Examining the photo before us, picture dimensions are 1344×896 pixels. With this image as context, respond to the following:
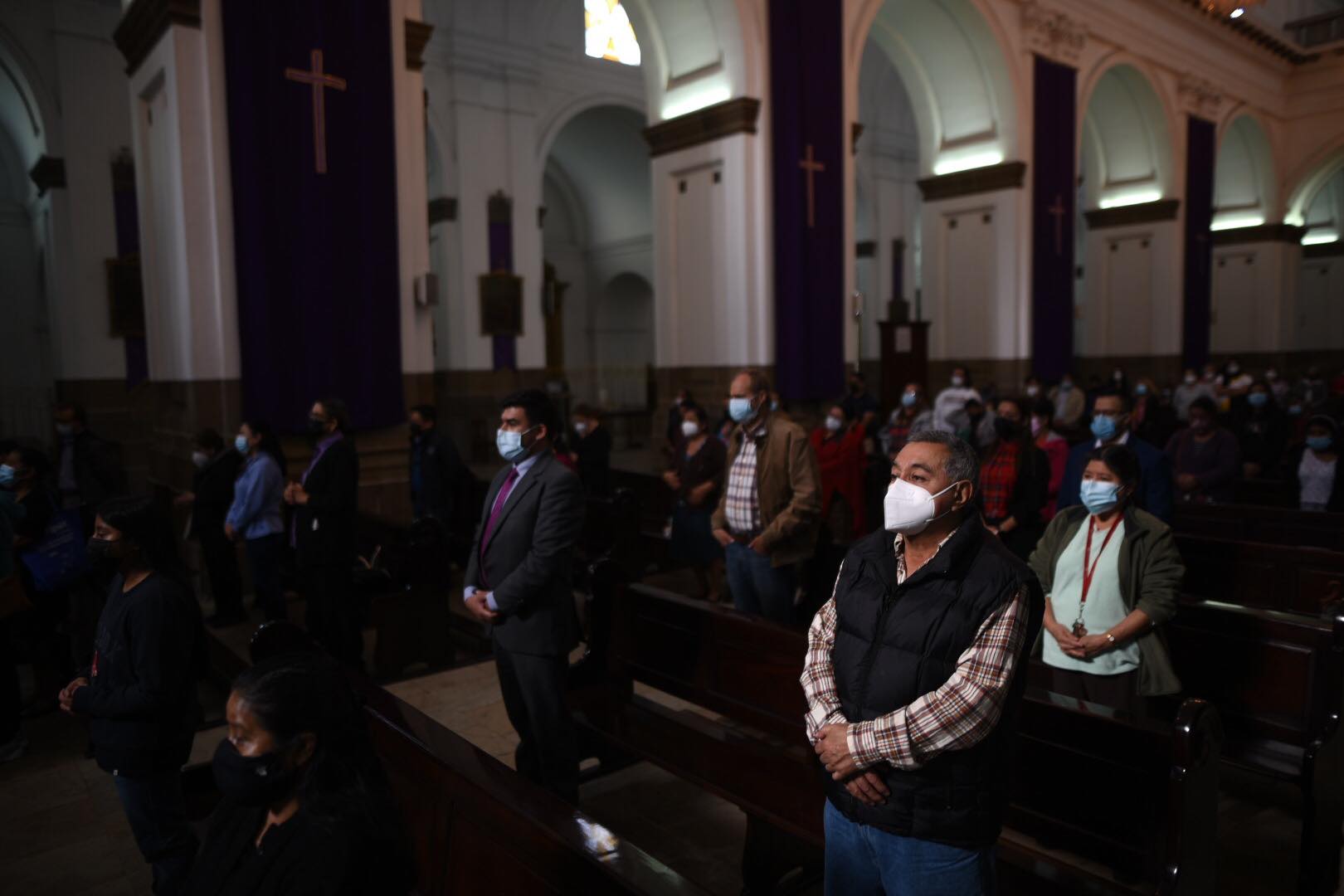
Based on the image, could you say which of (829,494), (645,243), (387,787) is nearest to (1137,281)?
(645,243)

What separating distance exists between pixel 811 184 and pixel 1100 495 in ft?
28.1

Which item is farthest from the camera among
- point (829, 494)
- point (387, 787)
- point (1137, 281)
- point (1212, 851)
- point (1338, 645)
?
point (1137, 281)

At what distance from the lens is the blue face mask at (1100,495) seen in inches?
135

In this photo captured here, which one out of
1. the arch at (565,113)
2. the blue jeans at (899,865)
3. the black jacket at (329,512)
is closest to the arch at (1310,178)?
the arch at (565,113)

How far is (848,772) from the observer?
2.07 metres

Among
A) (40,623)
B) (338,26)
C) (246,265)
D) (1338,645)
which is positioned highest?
(338,26)

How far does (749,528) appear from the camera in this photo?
4891 mm

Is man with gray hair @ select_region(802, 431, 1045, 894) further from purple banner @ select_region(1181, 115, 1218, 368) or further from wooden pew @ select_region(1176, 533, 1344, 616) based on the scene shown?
purple banner @ select_region(1181, 115, 1218, 368)

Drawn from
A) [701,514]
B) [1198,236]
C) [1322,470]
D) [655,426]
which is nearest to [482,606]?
[701,514]

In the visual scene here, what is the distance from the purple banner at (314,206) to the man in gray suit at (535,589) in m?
4.19

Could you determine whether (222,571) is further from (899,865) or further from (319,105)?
(899,865)

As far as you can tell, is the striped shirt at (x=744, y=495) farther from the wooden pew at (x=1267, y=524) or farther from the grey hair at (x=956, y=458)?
the wooden pew at (x=1267, y=524)

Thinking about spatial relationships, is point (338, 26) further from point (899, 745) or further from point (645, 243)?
point (645, 243)

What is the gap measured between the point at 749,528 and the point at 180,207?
16.4ft
